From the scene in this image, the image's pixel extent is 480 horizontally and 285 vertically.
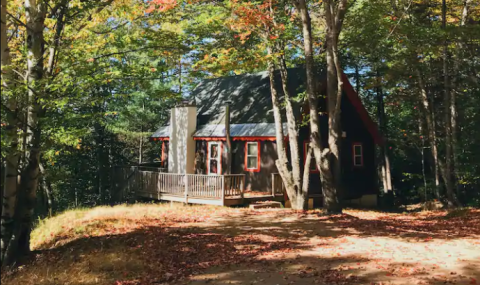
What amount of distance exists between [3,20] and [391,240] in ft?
32.9

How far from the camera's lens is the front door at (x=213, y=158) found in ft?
71.1

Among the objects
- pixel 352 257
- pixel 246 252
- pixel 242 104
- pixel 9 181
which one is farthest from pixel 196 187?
pixel 352 257

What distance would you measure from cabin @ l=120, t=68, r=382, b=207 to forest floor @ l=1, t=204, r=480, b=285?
17.1 ft

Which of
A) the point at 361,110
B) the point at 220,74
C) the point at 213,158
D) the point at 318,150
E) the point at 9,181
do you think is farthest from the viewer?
the point at 361,110

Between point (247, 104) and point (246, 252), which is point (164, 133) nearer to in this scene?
point (247, 104)

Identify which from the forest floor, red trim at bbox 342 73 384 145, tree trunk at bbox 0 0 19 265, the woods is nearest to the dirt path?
the forest floor

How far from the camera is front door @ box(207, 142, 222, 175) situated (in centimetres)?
2167

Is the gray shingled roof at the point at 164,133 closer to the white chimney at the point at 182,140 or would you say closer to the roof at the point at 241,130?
the white chimney at the point at 182,140

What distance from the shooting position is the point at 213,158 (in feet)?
71.5

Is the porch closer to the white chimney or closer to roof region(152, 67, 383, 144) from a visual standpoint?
the white chimney

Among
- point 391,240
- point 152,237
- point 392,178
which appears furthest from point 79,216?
point 392,178

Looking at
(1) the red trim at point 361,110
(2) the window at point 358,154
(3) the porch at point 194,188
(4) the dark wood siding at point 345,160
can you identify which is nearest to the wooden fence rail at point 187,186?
(3) the porch at point 194,188

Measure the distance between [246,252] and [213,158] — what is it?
41.8 ft

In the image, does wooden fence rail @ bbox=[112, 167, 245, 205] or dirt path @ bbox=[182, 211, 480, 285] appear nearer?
dirt path @ bbox=[182, 211, 480, 285]
